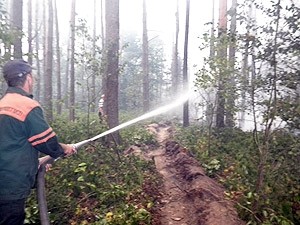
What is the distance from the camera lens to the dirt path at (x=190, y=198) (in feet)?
20.8

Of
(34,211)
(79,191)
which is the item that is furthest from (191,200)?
(34,211)

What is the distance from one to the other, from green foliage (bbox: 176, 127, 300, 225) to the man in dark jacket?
3.94m

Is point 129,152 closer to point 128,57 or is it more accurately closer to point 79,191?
point 79,191

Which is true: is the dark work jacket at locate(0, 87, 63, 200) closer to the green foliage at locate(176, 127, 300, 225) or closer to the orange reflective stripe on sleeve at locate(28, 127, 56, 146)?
the orange reflective stripe on sleeve at locate(28, 127, 56, 146)

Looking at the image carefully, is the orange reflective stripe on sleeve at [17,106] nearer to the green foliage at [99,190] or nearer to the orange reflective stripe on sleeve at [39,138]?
the orange reflective stripe on sleeve at [39,138]

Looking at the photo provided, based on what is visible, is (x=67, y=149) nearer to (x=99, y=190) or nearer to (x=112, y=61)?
(x=99, y=190)

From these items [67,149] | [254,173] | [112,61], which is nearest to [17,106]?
[67,149]

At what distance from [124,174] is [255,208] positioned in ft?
11.8

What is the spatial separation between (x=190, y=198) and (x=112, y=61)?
5615mm

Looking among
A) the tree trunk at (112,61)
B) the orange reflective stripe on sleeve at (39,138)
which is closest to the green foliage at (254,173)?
the tree trunk at (112,61)

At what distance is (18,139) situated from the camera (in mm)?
3857

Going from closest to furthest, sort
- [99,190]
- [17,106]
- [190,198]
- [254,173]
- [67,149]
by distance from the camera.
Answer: [17,106], [67,149], [99,190], [190,198], [254,173]

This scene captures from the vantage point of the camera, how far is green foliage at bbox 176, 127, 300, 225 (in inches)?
239

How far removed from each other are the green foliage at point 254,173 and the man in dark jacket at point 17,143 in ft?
12.9
